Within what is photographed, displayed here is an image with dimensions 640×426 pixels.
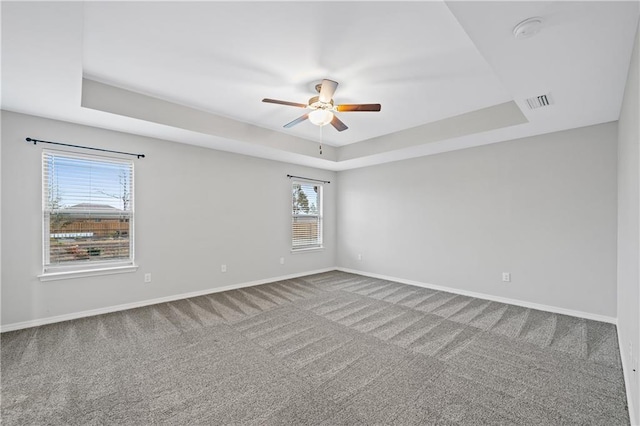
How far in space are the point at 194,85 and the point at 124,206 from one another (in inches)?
80.8

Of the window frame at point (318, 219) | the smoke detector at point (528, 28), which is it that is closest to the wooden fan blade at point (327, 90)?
the smoke detector at point (528, 28)

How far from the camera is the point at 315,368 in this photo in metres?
2.45

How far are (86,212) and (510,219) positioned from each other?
5854 mm

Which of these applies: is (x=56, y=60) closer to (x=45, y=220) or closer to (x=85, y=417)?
(x=45, y=220)

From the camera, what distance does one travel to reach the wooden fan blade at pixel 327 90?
9.49ft

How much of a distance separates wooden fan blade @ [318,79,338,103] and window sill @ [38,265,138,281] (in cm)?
341

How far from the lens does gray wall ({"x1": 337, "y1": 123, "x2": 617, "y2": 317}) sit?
357cm

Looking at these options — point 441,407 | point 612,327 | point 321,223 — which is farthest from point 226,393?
point 321,223

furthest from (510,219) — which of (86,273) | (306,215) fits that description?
(86,273)

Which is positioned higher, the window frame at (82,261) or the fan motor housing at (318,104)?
the fan motor housing at (318,104)

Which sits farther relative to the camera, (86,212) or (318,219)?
(318,219)

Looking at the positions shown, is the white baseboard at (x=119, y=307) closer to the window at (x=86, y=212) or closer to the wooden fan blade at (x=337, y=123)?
the window at (x=86, y=212)

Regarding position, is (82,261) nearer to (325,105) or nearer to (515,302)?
(325,105)

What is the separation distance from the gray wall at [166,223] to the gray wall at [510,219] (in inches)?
74.1
